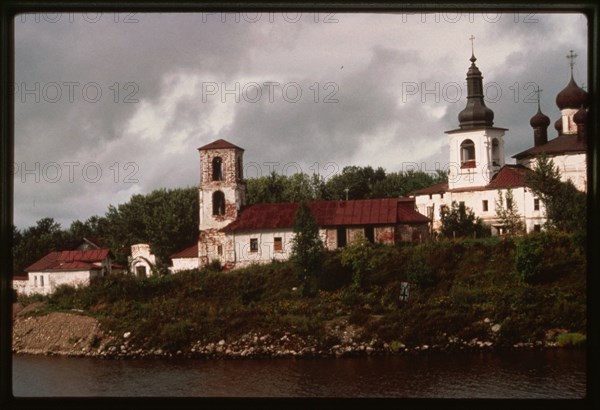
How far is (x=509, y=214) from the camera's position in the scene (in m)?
21.7

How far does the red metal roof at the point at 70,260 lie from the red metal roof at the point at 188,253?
2223mm

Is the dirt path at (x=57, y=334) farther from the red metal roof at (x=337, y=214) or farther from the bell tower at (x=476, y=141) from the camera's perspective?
the bell tower at (x=476, y=141)

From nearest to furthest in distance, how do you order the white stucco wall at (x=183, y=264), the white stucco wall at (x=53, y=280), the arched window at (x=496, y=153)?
the white stucco wall at (x=53, y=280) < the white stucco wall at (x=183, y=264) < the arched window at (x=496, y=153)

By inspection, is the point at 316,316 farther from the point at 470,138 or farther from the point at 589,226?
the point at 589,226

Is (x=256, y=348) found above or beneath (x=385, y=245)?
beneath

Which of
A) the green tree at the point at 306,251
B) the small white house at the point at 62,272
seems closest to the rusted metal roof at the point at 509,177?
the green tree at the point at 306,251

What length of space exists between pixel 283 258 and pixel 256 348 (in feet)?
18.1

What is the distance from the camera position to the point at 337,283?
17750 mm

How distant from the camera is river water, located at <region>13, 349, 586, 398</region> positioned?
34.6 ft

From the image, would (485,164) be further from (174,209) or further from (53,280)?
(53,280)

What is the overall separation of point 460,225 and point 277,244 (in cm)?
535

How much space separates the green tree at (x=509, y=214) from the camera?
68.7ft

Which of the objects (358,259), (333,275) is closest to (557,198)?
(358,259)
